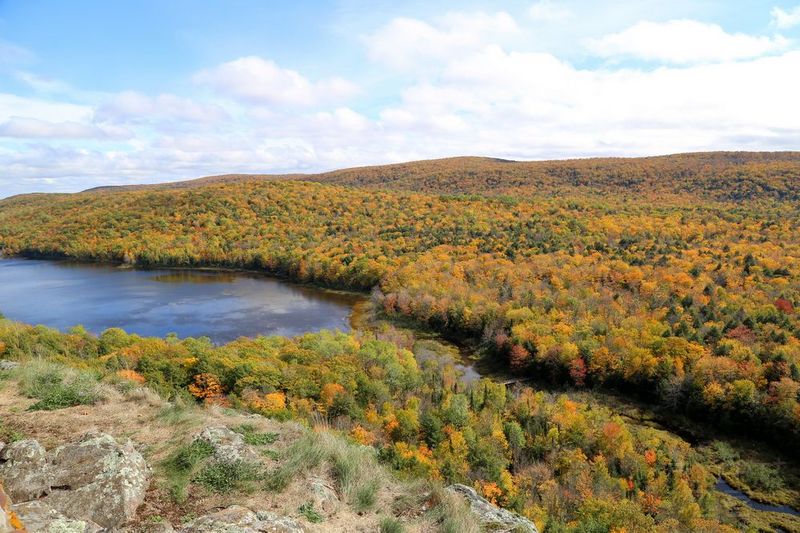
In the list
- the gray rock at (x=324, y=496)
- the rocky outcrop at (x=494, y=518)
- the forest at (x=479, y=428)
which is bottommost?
the forest at (x=479, y=428)

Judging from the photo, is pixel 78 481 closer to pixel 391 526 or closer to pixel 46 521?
pixel 46 521

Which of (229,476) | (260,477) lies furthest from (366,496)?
(229,476)

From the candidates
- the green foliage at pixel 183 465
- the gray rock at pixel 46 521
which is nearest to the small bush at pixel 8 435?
the gray rock at pixel 46 521

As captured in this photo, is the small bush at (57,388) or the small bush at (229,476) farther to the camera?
the small bush at (57,388)

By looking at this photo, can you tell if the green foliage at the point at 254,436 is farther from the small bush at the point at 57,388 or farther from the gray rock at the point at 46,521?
the small bush at the point at 57,388

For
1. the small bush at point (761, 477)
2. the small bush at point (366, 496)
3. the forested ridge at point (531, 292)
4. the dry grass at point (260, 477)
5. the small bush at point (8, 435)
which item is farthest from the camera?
the forested ridge at point (531, 292)

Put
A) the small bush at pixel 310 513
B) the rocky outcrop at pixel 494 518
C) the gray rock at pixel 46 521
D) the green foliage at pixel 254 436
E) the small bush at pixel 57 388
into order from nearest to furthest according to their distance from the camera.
Result: the gray rock at pixel 46 521 < the small bush at pixel 310 513 < the rocky outcrop at pixel 494 518 < the green foliage at pixel 254 436 < the small bush at pixel 57 388

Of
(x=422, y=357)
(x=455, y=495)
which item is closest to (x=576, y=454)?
(x=422, y=357)
